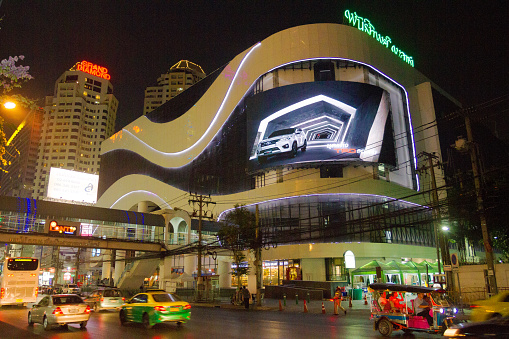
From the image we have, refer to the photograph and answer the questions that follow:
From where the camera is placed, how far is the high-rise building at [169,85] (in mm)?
173500

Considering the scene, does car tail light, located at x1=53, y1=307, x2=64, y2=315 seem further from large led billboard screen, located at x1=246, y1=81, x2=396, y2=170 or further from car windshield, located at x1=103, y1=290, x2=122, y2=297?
large led billboard screen, located at x1=246, y1=81, x2=396, y2=170

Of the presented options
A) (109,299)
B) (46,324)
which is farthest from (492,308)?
(109,299)

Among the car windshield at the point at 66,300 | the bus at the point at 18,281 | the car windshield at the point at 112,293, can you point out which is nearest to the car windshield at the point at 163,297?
the car windshield at the point at 66,300

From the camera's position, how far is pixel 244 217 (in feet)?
126

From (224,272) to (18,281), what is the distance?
32.9 m

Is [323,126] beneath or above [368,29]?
beneath

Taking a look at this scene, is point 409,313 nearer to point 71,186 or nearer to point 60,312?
point 60,312

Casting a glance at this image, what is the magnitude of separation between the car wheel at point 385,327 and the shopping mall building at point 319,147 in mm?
26029

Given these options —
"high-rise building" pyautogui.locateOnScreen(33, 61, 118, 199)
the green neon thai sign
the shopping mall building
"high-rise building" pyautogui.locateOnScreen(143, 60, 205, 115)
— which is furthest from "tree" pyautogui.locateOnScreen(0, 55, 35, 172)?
→ "high-rise building" pyautogui.locateOnScreen(143, 60, 205, 115)

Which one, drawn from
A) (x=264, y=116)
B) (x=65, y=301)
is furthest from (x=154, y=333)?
(x=264, y=116)

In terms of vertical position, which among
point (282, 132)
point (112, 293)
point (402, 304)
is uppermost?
point (282, 132)

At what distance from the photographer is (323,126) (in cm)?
5322

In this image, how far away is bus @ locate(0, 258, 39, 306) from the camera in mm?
27859

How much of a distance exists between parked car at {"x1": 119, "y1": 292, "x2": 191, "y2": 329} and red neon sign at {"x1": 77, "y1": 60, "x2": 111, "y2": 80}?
565ft
